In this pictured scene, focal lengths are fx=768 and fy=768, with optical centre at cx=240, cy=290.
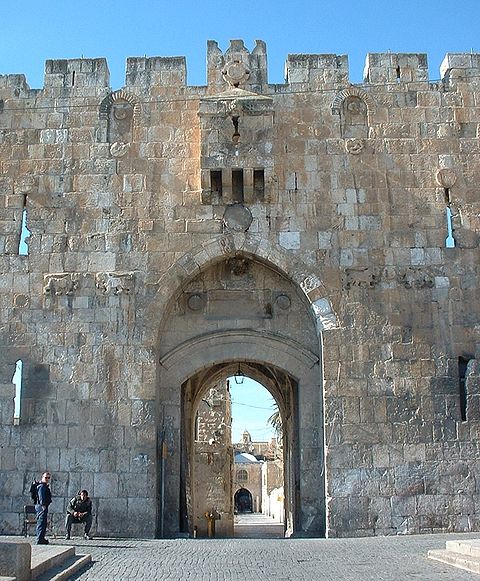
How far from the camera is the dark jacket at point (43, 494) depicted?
443 inches

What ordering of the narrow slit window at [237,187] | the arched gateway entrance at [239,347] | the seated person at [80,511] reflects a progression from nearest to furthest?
the seated person at [80,511] < the arched gateway entrance at [239,347] < the narrow slit window at [237,187]

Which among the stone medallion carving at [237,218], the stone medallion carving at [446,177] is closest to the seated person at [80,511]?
the stone medallion carving at [237,218]

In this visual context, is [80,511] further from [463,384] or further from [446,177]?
[446,177]

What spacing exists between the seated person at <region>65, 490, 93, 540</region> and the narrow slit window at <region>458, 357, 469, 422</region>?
247 inches

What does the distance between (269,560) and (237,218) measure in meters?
6.35

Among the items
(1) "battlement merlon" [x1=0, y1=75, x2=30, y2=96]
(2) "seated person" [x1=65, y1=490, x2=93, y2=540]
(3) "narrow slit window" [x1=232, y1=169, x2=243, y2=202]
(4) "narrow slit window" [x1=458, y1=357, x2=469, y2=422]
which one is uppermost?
(1) "battlement merlon" [x1=0, y1=75, x2=30, y2=96]

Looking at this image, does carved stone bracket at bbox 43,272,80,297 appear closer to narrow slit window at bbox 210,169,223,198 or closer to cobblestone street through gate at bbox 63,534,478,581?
narrow slit window at bbox 210,169,223,198

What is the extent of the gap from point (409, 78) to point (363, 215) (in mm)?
2776

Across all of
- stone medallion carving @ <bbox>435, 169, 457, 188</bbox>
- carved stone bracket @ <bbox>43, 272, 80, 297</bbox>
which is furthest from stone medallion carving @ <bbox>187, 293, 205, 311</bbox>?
stone medallion carving @ <bbox>435, 169, 457, 188</bbox>

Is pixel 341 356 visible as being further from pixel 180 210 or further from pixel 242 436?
pixel 242 436

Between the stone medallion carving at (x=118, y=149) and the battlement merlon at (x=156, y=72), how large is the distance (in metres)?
1.14

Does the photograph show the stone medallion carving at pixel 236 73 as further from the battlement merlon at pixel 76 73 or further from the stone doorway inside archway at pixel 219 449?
the stone doorway inside archway at pixel 219 449

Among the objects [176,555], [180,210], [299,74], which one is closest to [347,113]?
[299,74]

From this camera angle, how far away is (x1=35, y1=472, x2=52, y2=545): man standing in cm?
1099
